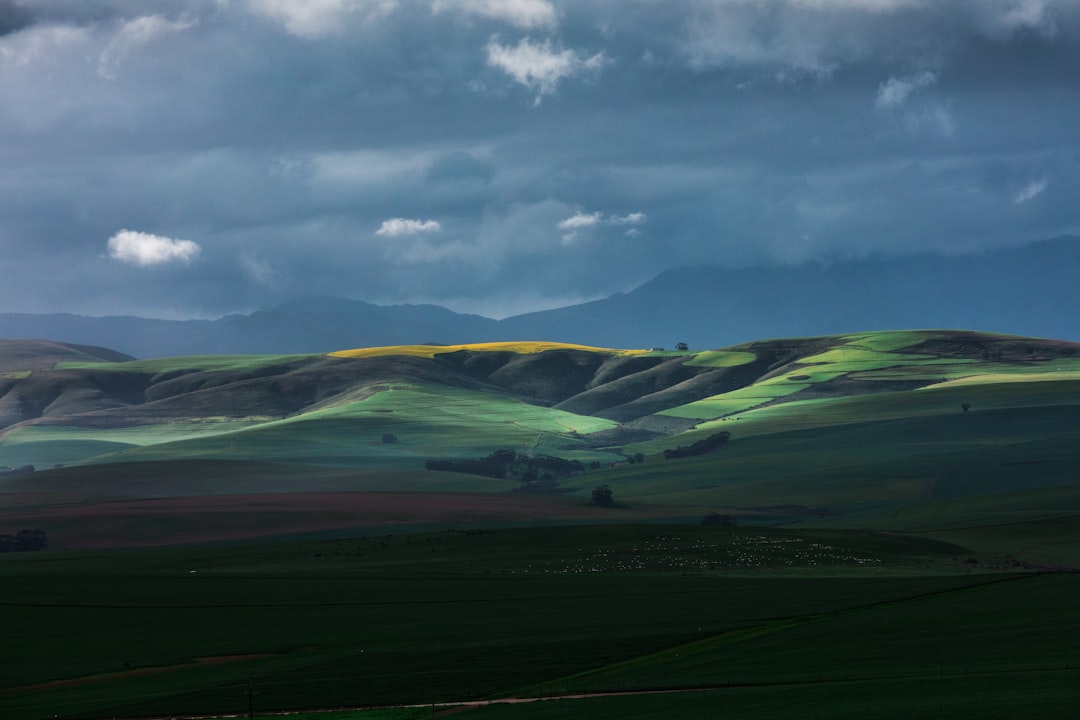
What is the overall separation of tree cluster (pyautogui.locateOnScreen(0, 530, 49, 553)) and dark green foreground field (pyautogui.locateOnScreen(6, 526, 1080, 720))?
70.3 feet

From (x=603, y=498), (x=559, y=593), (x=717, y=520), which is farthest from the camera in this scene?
(x=603, y=498)

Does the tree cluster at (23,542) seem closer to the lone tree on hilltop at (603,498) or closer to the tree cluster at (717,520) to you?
the lone tree on hilltop at (603,498)

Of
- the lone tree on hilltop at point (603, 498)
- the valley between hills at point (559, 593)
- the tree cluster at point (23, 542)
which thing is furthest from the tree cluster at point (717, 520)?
the tree cluster at point (23, 542)

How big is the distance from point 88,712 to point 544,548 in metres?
70.3

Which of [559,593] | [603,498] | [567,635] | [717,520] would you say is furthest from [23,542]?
[567,635]

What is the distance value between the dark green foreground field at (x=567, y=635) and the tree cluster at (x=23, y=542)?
70.3 feet

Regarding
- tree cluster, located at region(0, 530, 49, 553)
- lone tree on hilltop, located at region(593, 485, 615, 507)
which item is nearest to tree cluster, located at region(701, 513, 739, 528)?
lone tree on hilltop, located at region(593, 485, 615, 507)

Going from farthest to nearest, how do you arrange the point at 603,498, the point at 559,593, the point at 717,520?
the point at 603,498
the point at 717,520
the point at 559,593

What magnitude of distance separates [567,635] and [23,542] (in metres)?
88.1

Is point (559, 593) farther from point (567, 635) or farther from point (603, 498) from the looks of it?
point (603, 498)

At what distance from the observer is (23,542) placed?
5581 inches

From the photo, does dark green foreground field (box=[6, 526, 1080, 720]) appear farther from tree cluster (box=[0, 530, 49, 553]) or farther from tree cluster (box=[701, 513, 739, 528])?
tree cluster (box=[701, 513, 739, 528])

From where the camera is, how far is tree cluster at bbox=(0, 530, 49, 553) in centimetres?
14088

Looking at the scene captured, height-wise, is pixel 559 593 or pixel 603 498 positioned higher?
pixel 603 498
